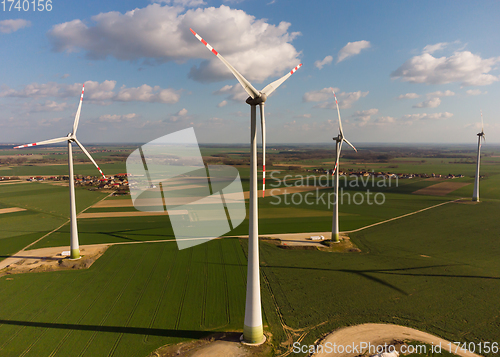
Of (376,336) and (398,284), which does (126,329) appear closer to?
(376,336)

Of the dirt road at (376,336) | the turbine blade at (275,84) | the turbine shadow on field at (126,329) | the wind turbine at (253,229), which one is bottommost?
the dirt road at (376,336)

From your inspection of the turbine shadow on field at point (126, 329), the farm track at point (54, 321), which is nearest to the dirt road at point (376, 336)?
the turbine shadow on field at point (126, 329)

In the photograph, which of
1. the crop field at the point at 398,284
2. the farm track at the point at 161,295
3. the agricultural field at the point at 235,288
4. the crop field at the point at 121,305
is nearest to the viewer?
the crop field at the point at 121,305

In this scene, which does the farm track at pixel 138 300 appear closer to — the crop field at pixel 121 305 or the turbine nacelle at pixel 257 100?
the crop field at pixel 121 305

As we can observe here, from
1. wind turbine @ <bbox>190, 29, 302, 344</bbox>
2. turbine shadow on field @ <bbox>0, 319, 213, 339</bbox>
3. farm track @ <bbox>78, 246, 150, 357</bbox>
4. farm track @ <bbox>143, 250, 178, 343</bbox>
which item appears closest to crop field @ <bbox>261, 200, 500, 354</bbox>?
wind turbine @ <bbox>190, 29, 302, 344</bbox>

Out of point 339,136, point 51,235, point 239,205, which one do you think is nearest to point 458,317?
point 339,136

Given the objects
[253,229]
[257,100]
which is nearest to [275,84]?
[257,100]

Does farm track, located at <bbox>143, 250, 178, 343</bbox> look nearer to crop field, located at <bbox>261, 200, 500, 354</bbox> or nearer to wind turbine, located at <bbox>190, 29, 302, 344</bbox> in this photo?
wind turbine, located at <bbox>190, 29, 302, 344</bbox>

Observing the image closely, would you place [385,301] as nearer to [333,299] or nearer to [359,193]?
[333,299]
